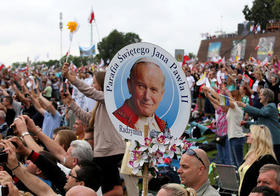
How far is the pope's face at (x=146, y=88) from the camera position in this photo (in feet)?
10.8

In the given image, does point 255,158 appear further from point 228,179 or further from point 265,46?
point 265,46

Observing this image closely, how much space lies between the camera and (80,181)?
328 centimetres

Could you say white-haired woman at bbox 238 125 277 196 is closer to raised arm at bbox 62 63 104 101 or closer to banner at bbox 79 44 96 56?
raised arm at bbox 62 63 104 101

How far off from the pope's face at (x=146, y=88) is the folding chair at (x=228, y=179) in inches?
128

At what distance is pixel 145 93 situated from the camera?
3.28m

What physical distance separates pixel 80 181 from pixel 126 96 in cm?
82

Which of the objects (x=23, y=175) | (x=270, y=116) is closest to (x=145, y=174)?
(x=23, y=175)

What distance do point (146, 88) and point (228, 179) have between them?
3.53m

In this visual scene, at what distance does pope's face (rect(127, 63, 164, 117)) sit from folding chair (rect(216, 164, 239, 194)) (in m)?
3.25

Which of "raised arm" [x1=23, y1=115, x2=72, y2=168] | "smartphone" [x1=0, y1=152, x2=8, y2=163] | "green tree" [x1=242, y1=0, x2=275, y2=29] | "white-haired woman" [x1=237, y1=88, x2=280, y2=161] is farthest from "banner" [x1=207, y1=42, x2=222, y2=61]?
"smartphone" [x1=0, y1=152, x2=8, y2=163]

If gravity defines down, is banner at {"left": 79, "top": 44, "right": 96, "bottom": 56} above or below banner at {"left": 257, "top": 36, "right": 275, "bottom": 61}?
below

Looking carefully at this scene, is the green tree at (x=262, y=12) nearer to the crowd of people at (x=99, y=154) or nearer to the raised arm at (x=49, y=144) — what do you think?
the crowd of people at (x=99, y=154)

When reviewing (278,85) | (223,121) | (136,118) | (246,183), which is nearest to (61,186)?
(136,118)

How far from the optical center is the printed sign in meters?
3.29
